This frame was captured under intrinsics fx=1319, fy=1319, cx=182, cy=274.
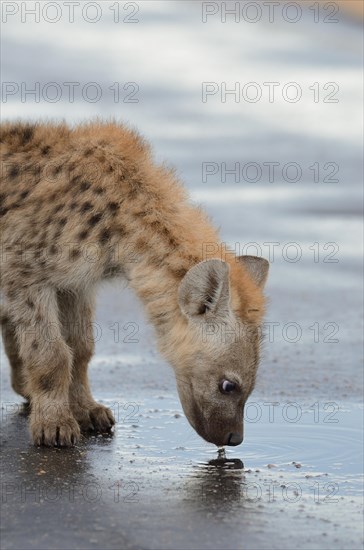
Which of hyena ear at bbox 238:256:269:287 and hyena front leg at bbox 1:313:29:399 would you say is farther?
hyena front leg at bbox 1:313:29:399

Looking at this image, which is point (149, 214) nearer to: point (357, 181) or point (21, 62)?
point (357, 181)

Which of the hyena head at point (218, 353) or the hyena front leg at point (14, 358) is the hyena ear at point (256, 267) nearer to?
the hyena head at point (218, 353)

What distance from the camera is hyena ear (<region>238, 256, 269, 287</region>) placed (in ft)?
21.1

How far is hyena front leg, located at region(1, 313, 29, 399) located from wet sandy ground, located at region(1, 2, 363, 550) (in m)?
0.10

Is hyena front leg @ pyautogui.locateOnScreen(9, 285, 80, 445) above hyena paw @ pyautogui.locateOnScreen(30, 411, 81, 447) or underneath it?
above

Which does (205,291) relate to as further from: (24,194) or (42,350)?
(24,194)

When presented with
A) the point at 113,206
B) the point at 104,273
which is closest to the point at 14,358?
the point at 104,273

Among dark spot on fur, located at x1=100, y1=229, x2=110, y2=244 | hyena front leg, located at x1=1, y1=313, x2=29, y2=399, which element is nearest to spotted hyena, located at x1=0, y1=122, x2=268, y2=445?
dark spot on fur, located at x1=100, y1=229, x2=110, y2=244

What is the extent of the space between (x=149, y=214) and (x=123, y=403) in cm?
119

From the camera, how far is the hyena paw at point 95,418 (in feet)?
21.0

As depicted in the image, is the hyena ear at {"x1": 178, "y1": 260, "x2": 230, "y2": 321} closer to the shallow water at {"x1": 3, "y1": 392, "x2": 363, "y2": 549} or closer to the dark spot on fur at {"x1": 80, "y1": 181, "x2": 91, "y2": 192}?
the shallow water at {"x1": 3, "y1": 392, "x2": 363, "y2": 549}

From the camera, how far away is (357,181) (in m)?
12.2

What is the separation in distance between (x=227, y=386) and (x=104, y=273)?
0.95m

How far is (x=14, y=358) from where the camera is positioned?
23.2 ft
